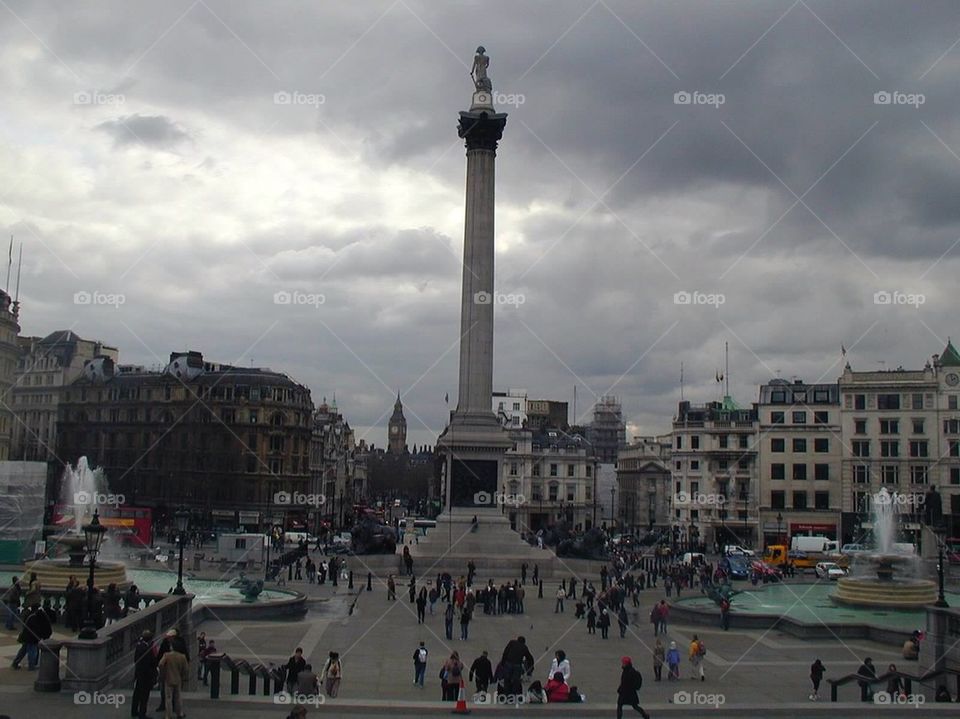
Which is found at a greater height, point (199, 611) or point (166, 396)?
point (166, 396)

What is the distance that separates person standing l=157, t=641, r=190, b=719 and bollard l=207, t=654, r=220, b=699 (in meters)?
2.22

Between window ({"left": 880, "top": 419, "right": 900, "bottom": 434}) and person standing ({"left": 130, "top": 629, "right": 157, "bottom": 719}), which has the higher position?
window ({"left": 880, "top": 419, "right": 900, "bottom": 434})

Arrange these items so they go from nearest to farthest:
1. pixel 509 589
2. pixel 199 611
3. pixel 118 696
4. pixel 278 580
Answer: pixel 118 696 → pixel 199 611 → pixel 509 589 → pixel 278 580

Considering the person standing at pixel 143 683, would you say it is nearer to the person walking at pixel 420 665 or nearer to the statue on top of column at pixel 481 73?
the person walking at pixel 420 665

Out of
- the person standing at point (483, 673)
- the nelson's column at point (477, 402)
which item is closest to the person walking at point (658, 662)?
the person standing at point (483, 673)

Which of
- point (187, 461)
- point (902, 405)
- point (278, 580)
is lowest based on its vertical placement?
point (278, 580)

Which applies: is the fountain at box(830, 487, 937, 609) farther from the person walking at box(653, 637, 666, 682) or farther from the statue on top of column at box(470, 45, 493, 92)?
the statue on top of column at box(470, 45, 493, 92)

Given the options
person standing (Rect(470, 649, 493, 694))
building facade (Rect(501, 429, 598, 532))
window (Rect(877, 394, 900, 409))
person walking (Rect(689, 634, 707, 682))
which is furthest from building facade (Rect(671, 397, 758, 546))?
person standing (Rect(470, 649, 493, 694))

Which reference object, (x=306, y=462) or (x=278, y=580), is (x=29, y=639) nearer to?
(x=278, y=580)

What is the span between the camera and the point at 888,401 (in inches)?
3263

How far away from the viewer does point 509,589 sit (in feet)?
126

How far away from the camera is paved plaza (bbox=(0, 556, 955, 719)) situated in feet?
62.9

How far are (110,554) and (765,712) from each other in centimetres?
4730

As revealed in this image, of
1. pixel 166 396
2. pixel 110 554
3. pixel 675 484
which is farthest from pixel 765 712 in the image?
pixel 166 396
